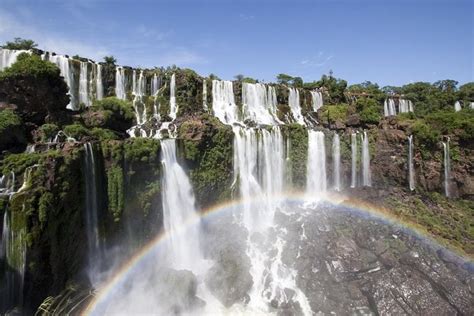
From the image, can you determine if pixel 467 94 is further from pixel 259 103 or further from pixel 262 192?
pixel 262 192

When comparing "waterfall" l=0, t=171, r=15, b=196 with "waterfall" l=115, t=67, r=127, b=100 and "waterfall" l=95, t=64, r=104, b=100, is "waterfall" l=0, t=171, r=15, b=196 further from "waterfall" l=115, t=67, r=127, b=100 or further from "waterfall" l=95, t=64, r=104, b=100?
"waterfall" l=115, t=67, r=127, b=100

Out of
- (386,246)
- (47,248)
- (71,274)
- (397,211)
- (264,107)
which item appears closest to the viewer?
(47,248)

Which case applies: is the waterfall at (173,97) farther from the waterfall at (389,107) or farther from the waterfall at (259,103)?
the waterfall at (389,107)

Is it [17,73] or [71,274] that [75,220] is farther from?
[17,73]

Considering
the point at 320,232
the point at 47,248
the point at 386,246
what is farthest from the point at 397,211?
the point at 47,248

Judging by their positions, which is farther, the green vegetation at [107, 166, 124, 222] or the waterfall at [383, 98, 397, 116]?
the waterfall at [383, 98, 397, 116]

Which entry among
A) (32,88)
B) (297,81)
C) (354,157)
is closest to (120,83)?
(32,88)

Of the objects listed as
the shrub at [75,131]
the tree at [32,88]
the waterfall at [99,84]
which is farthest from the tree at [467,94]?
the tree at [32,88]

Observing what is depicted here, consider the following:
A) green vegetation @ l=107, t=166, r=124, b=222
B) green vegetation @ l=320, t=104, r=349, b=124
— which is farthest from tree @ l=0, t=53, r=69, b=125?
green vegetation @ l=320, t=104, r=349, b=124
